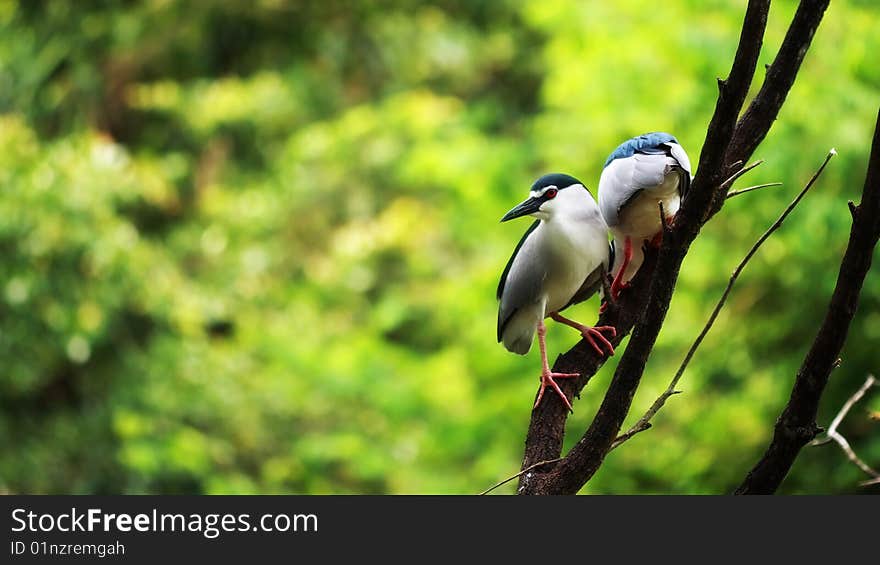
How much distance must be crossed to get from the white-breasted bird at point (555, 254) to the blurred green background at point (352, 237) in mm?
2522

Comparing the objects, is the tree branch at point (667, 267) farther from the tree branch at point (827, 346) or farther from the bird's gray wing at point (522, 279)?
the bird's gray wing at point (522, 279)

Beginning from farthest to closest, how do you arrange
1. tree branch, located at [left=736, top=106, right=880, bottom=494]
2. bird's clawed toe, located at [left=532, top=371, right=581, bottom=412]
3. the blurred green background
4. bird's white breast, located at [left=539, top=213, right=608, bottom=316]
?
the blurred green background → bird's white breast, located at [left=539, top=213, right=608, bottom=316] → bird's clawed toe, located at [left=532, top=371, right=581, bottom=412] → tree branch, located at [left=736, top=106, right=880, bottom=494]

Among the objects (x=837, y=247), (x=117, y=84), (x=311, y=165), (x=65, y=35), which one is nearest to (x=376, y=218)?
(x=311, y=165)

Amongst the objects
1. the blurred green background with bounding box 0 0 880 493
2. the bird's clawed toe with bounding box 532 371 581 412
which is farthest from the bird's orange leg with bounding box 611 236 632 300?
the blurred green background with bounding box 0 0 880 493

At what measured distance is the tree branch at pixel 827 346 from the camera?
4.88ft

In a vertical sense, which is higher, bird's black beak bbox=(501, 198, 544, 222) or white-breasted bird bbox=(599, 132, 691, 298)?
bird's black beak bbox=(501, 198, 544, 222)

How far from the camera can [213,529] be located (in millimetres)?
1883

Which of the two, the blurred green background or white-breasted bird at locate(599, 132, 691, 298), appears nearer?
white-breasted bird at locate(599, 132, 691, 298)

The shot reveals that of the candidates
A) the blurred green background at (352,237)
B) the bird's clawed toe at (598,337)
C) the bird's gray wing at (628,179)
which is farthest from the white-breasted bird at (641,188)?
the blurred green background at (352,237)

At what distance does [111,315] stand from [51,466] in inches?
42.0

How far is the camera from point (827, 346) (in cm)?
155

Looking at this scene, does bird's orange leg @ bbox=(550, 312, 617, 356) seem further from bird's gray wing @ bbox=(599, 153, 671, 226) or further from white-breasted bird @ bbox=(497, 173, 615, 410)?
bird's gray wing @ bbox=(599, 153, 671, 226)

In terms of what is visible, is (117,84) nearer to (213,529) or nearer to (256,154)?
(256,154)

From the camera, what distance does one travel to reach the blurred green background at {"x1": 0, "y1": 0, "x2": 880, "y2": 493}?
488 centimetres
